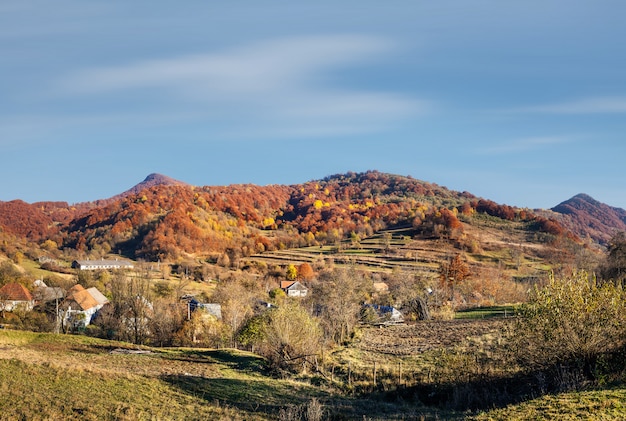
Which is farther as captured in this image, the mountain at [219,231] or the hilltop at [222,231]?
the mountain at [219,231]

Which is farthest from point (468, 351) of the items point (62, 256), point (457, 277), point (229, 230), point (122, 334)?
point (229, 230)

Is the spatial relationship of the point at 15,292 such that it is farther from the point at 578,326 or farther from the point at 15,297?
the point at 578,326

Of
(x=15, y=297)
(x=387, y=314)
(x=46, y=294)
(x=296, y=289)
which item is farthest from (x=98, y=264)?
(x=387, y=314)

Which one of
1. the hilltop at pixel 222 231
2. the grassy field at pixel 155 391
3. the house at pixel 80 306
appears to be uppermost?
the hilltop at pixel 222 231

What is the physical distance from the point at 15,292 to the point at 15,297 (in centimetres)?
122

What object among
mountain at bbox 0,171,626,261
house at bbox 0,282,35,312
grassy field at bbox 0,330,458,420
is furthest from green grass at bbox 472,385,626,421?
mountain at bbox 0,171,626,261

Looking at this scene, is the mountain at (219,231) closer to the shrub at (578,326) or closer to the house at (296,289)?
the house at (296,289)

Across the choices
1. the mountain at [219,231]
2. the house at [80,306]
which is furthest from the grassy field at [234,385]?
the mountain at [219,231]

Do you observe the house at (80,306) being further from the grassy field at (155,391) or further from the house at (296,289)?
the house at (296,289)

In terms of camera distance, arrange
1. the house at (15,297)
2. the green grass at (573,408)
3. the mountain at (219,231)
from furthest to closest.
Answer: the mountain at (219,231)
the house at (15,297)
the green grass at (573,408)

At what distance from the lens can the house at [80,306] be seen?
61.6m

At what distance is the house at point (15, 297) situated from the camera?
62925mm

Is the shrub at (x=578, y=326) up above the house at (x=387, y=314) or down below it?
above

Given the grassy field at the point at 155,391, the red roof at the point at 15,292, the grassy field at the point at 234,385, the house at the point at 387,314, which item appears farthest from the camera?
the red roof at the point at 15,292
